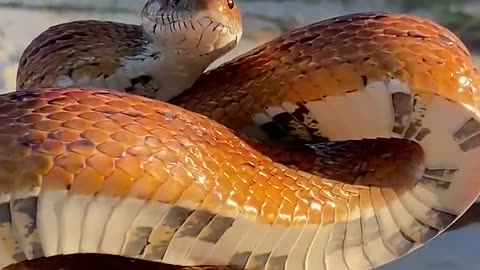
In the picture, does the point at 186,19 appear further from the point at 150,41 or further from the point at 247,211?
the point at 247,211

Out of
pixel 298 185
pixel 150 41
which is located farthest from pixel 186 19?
pixel 298 185

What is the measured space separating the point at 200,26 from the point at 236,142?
0.50 ft

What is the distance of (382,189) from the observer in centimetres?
66

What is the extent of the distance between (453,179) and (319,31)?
134 mm

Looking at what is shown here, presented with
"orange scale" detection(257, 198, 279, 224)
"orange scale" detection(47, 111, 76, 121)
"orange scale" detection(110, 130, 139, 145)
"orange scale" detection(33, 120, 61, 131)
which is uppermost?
"orange scale" detection(47, 111, 76, 121)

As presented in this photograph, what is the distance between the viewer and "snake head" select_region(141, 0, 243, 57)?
0.71 meters

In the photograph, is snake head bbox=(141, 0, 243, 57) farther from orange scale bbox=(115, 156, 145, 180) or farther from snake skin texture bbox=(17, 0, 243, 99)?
orange scale bbox=(115, 156, 145, 180)

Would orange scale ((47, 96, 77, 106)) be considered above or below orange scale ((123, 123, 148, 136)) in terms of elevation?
above

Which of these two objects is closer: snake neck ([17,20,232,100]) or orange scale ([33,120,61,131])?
orange scale ([33,120,61,131])

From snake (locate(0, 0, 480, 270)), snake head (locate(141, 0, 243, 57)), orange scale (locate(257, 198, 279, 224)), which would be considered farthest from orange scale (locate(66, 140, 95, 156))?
snake head (locate(141, 0, 243, 57))

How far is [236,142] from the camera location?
Result: 59 cm

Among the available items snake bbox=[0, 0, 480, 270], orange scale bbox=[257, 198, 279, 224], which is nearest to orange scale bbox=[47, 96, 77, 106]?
snake bbox=[0, 0, 480, 270]

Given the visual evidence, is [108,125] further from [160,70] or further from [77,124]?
[160,70]

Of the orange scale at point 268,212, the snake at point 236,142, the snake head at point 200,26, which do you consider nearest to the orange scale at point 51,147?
the snake at point 236,142
